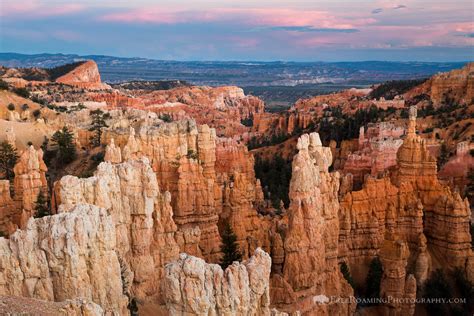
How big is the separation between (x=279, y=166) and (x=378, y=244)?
25422 mm

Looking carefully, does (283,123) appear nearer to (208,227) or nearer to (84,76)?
(84,76)

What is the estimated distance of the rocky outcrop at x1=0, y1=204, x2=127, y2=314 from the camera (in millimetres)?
14281

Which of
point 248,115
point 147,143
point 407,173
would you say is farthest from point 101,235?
point 248,115

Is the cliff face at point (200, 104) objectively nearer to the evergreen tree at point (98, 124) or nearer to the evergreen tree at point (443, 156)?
the evergreen tree at point (98, 124)

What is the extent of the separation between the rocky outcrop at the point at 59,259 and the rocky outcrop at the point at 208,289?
270cm

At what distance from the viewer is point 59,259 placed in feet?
47.5

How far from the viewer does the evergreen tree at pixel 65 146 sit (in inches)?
1374

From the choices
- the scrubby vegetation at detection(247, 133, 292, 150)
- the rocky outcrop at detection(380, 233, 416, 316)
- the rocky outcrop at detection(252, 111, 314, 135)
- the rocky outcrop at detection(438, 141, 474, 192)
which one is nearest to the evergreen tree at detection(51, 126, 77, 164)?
the rocky outcrop at detection(380, 233, 416, 316)

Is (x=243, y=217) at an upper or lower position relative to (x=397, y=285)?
upper

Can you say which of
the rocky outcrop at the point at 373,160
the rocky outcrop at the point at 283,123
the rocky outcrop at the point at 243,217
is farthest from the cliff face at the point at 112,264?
the rocky outcrop at the point at 283,123

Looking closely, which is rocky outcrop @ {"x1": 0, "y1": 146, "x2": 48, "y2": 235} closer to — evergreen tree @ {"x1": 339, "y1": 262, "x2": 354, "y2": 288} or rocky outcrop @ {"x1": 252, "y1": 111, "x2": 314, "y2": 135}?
evergreen tree @ {"x1": 339, "y1": 262, "x2": 354, "y2": 288}

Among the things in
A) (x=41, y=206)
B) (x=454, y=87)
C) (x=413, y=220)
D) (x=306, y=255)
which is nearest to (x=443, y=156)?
(x=413, y=220)

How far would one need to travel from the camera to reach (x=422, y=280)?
87.9 feet

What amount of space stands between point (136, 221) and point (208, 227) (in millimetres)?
5931
